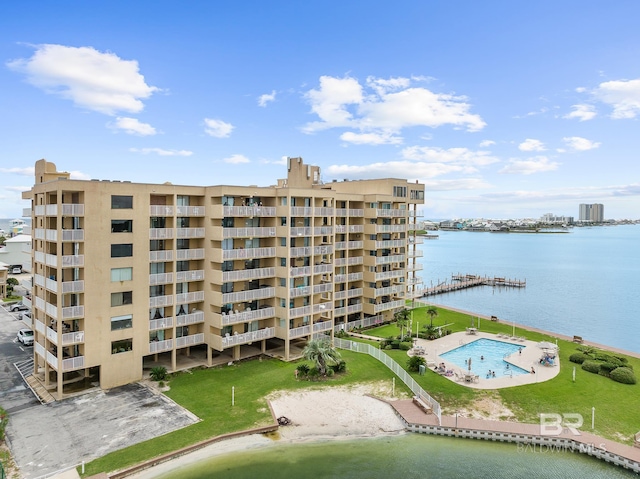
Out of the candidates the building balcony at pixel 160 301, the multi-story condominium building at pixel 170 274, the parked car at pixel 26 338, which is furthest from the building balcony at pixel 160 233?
the parked car at pixel 26 338

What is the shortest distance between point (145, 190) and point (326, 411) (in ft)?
78.8

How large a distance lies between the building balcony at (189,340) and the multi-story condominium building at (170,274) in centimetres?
10

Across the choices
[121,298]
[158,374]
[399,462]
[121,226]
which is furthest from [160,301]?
[399,462]

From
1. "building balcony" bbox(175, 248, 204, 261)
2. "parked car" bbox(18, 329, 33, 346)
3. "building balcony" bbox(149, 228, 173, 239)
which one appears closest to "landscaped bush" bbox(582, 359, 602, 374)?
"building balcony" bbox(175, 248, 204, 261)

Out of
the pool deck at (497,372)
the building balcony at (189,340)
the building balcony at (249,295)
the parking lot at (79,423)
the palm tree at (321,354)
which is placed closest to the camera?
the parking lot at (79,423)

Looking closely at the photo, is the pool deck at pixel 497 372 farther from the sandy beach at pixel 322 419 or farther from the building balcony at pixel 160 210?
the building balcony at pixel 160 210

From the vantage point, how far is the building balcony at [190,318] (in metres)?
40.7

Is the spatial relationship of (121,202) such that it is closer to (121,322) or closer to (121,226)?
(121,226)

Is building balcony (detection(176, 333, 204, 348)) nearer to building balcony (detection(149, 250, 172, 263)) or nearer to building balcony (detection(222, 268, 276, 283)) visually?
building balcony (detection(222, 268, 276, 283))

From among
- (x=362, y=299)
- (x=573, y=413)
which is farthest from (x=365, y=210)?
(x=573, y=413)

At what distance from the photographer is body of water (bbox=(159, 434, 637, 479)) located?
2641cm

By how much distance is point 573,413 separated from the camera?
33.7 meters

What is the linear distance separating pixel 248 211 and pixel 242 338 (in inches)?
496

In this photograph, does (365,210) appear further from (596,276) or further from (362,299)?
(596,276)
